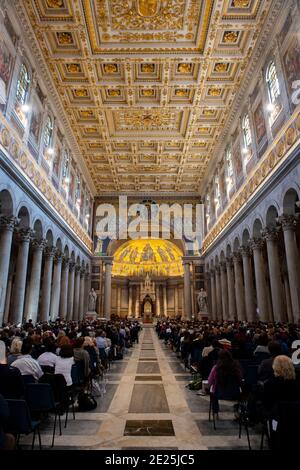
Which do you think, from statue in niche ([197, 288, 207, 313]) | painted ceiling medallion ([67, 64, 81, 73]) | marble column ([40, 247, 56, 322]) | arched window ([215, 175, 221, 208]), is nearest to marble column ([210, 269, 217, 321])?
statue in niche ([197, 288, 207, 313])

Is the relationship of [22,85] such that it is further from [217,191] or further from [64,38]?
[217,191]

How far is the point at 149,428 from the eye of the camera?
5363 millimetres

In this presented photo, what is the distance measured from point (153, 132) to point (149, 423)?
23229 millimetres

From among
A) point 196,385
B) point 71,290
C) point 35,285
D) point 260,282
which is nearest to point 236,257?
point 260,282

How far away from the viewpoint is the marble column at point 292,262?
1354 cm

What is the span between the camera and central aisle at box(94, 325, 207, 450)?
4.77 metres

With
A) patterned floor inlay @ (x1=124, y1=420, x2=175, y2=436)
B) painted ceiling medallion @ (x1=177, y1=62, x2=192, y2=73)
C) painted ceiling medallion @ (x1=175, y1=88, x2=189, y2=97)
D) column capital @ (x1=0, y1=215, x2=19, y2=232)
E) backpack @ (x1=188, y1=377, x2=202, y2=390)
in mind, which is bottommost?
patterned floor inlay @ (x1=124, y1=420, x2=175, y2=436)

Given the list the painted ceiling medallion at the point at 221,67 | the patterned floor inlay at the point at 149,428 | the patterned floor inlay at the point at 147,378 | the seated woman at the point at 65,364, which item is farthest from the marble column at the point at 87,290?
the patterned floor inlay at the point at 149,428

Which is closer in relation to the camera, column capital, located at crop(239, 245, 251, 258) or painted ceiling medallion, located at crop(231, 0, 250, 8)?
painted ceiling medallion, located at crop(231, 0, 250, 8)

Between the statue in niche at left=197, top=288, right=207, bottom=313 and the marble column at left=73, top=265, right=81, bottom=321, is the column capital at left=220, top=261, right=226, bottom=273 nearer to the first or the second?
the statue in niche at left=197, top=288, right=207, bottom=313

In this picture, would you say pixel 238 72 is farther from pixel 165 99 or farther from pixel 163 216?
pixel 163 216

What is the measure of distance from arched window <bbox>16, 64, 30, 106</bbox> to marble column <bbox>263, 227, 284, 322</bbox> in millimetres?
13823

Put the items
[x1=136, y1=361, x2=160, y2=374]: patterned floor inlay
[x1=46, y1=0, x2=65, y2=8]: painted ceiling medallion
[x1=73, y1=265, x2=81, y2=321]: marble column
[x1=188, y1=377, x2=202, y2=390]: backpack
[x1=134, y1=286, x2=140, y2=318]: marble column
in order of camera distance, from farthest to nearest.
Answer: [x1=134, y1=286, x2=140, y2=318]: marble column, [x1=73, y1=265, x2=81, y2=321]: marble column, [x1=46, y1=0, x2=65, y2=8]: painted ceiling medallion, [x1=136, y1=361, x2=160, y2=374]: patterned floor inlay, [x1=188, y1=377, x2=202, y2=390]: backpack
